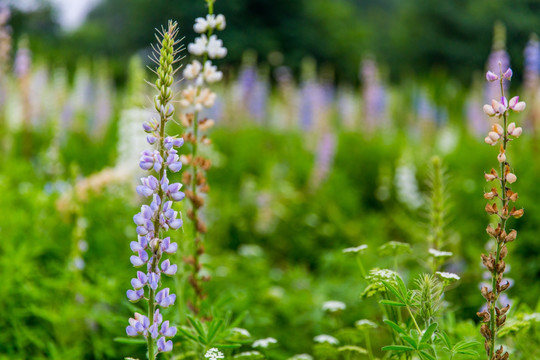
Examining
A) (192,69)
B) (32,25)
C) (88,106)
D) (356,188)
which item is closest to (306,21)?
(32,25)

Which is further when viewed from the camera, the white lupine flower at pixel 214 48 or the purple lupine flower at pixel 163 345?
the white lupine flower at pixel 214 48

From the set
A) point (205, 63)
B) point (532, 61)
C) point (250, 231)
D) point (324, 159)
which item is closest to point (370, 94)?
point (324, 159)

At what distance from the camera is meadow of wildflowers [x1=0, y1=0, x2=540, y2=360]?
49.7 inches

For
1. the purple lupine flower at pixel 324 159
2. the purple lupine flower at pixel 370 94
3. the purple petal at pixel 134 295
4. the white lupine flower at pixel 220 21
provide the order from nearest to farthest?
1. the purple petal at pixel 134 295
2. the white lupine flower at pixel 220 21
3. the purple lupine flower at pixel 324 159
4. the purple lupine flower at pixel 370 94

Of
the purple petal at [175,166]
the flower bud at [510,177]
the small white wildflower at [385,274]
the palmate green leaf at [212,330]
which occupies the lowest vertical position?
the palmate green leaf at [212,330]

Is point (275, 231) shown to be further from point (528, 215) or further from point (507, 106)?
point (507, 106)

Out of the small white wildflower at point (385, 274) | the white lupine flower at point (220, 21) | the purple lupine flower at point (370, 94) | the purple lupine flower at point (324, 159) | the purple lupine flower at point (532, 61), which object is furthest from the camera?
the purple lupine flower at point (370, 94)

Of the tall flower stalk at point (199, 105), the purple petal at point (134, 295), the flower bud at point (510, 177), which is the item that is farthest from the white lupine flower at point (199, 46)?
the flower bud at point (510, 177)

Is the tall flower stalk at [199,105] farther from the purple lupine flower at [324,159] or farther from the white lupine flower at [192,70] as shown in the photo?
the purple lupine flower at [324,159]

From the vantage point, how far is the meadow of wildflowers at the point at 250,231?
1263mm

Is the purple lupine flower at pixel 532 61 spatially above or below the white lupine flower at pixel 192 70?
above

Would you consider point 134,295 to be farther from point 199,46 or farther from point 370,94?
point 370,94

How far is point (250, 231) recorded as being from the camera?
5105 mm

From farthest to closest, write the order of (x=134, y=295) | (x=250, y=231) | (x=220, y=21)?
(x=250, y=231) < (x=220, y=21) < (x=134, y=295)
